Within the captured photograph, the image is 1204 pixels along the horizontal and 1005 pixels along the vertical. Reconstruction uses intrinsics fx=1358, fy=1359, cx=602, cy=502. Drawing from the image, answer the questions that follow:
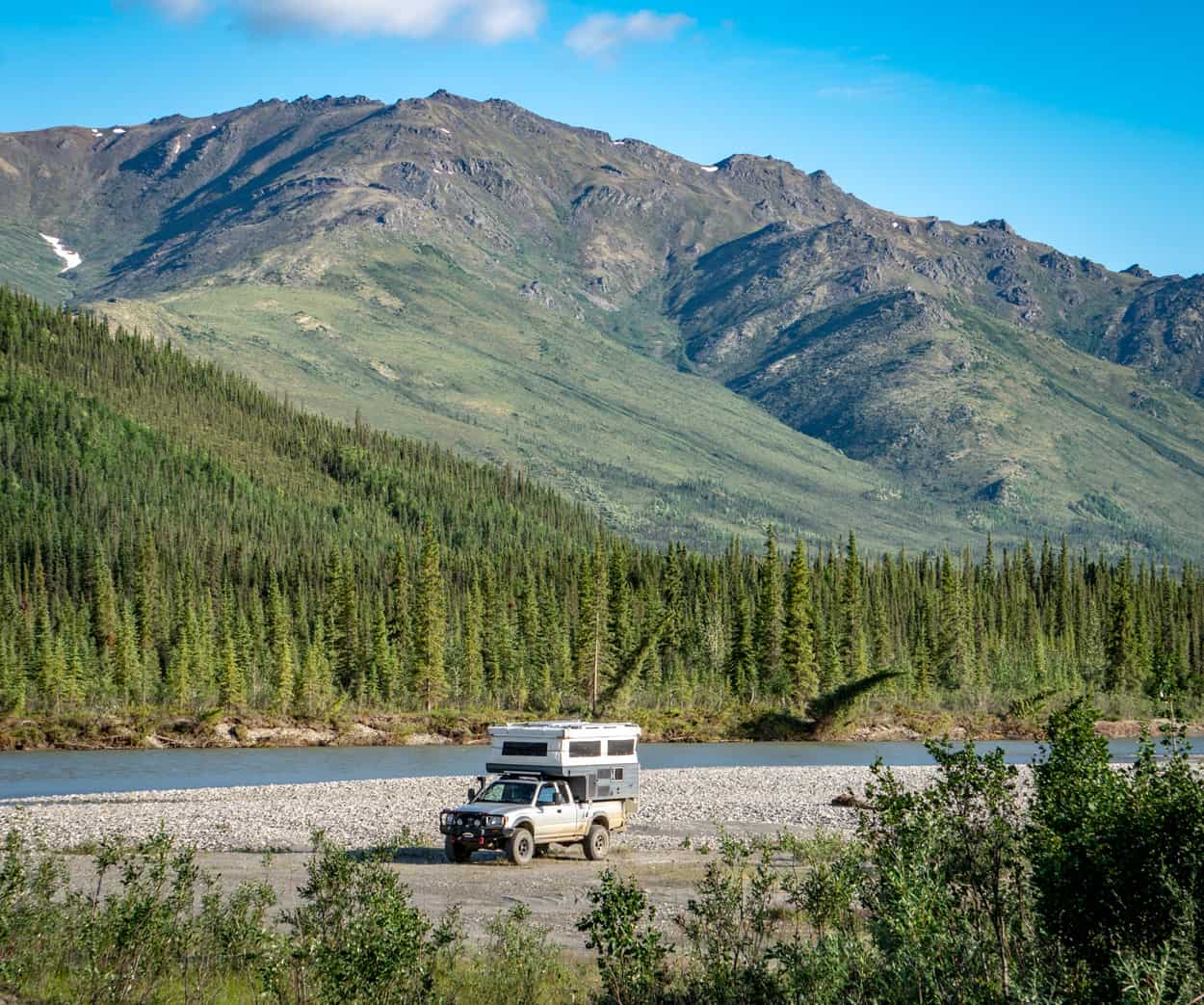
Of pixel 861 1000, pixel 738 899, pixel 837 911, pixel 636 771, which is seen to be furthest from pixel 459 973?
pixel 636 771

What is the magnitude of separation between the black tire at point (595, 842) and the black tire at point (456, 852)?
11.7 feet

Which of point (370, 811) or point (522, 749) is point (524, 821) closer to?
point (522, 749)

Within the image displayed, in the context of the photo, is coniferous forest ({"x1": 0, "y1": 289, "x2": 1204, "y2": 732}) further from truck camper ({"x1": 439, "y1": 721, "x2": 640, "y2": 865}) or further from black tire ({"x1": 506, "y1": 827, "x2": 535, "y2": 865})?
black tire ({"x1": 506, "y1": 827, "x2": 535, "y2": 865})

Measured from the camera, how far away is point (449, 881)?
3431 cm

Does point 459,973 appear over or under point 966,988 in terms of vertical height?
under

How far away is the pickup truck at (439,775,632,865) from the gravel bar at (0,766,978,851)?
9.61 feet

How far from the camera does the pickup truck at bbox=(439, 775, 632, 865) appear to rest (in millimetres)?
36781

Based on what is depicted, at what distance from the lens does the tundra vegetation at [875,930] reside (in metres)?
15.8

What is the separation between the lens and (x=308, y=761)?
3533 inches

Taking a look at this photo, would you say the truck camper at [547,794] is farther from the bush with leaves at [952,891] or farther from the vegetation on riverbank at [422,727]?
the vegetation on riverbank at [422,727]

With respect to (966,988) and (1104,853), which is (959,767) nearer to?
(1104,853)

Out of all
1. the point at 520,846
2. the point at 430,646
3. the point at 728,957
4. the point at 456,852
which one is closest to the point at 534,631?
the point at 430,646

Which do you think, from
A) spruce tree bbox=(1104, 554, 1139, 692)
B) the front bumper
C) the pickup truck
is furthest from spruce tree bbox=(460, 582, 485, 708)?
the front bumper

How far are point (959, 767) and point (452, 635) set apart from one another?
127559 mm
